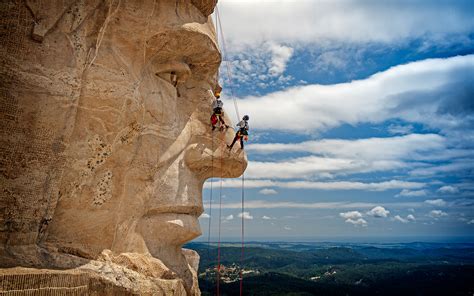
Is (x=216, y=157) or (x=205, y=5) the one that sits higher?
(x=205, y=5)

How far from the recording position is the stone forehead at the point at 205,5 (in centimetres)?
1160

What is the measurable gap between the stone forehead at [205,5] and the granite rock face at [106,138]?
Result: 41 mm

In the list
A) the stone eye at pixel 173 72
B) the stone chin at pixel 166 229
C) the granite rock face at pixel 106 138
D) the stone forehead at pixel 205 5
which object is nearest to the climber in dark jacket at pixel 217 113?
the granite rock face at pixel 106 138

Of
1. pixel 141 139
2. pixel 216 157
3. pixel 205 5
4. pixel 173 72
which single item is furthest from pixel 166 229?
pixel 205 5

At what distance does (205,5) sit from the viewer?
1182 cm

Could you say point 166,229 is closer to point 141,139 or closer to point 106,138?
point 141,139

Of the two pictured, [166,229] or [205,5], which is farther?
[205,5]

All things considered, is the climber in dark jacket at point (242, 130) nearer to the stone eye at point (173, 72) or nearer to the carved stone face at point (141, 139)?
the carved stone face at point (141, 139)

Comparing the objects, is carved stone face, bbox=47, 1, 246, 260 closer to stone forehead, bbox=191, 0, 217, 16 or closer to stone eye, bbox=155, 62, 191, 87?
stone eye, bbox=155, 62, 191, 87

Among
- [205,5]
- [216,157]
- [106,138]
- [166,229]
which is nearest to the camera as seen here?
[106,138]

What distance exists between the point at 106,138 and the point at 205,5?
583 centimetres

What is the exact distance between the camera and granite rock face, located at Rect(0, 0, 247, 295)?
7395 millimetres

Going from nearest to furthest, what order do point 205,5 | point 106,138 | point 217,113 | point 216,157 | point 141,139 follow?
point 106,138 → point 141,139 → point 205,5 → point 217,113 → point 216,157

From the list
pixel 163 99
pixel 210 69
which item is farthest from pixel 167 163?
pixel 210 69
